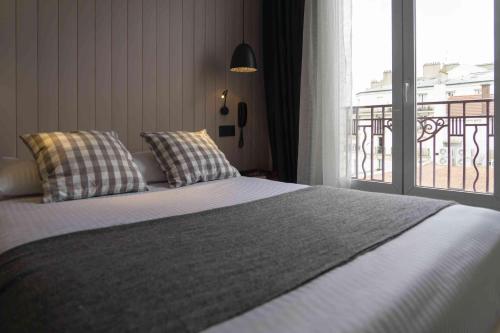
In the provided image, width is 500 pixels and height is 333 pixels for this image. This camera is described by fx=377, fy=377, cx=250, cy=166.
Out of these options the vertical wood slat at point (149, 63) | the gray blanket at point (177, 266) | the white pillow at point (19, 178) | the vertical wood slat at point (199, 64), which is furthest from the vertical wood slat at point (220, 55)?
the gray blanket at point (177, 266)

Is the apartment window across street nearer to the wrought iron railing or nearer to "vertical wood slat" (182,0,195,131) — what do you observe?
the wrought iron railing

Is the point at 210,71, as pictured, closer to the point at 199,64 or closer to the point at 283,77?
the point at 199,64

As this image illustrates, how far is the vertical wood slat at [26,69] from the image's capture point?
2244mm

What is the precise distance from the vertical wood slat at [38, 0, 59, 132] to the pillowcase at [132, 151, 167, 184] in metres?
0.60

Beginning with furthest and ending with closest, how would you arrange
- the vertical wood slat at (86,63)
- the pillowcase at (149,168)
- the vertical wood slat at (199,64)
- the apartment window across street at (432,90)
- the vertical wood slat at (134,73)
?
the vertical wood slat at (199,64) → the vertical wood slat at (134,73) → the apartment window across street at (432,90) → the vertical wood slat at (86,63) → the pillowcase at (149,168)

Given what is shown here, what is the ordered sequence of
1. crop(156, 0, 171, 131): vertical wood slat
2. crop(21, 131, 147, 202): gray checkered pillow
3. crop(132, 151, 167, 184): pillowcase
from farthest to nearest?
crop(156, 0, 171, 131): vertical wood slat < crop(132, 151, 167, 184): pillowcase < crop(21, 131, 147, 202): gray checkered pillow

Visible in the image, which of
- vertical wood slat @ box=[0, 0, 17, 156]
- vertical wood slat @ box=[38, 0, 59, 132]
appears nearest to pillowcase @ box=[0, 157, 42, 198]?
vertical wood slat @ box=[0, 0, 17, 156]

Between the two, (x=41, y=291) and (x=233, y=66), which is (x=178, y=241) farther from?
(x=233, y=66)

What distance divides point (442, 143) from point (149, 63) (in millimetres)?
2543

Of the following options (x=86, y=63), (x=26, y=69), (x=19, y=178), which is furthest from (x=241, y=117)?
(x=19, y=178)

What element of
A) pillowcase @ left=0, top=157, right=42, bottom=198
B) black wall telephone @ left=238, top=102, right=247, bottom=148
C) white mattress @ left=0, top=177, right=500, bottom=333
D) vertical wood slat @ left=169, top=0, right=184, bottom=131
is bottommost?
white mattress @ left=0, top=177, right=500, bottom=333

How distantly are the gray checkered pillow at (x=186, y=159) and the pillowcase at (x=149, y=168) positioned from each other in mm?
53

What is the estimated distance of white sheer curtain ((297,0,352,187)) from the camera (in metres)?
2.94

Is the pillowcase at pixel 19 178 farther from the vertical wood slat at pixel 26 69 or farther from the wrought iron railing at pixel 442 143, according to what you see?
the wrought iron railing at pixel 442 143
